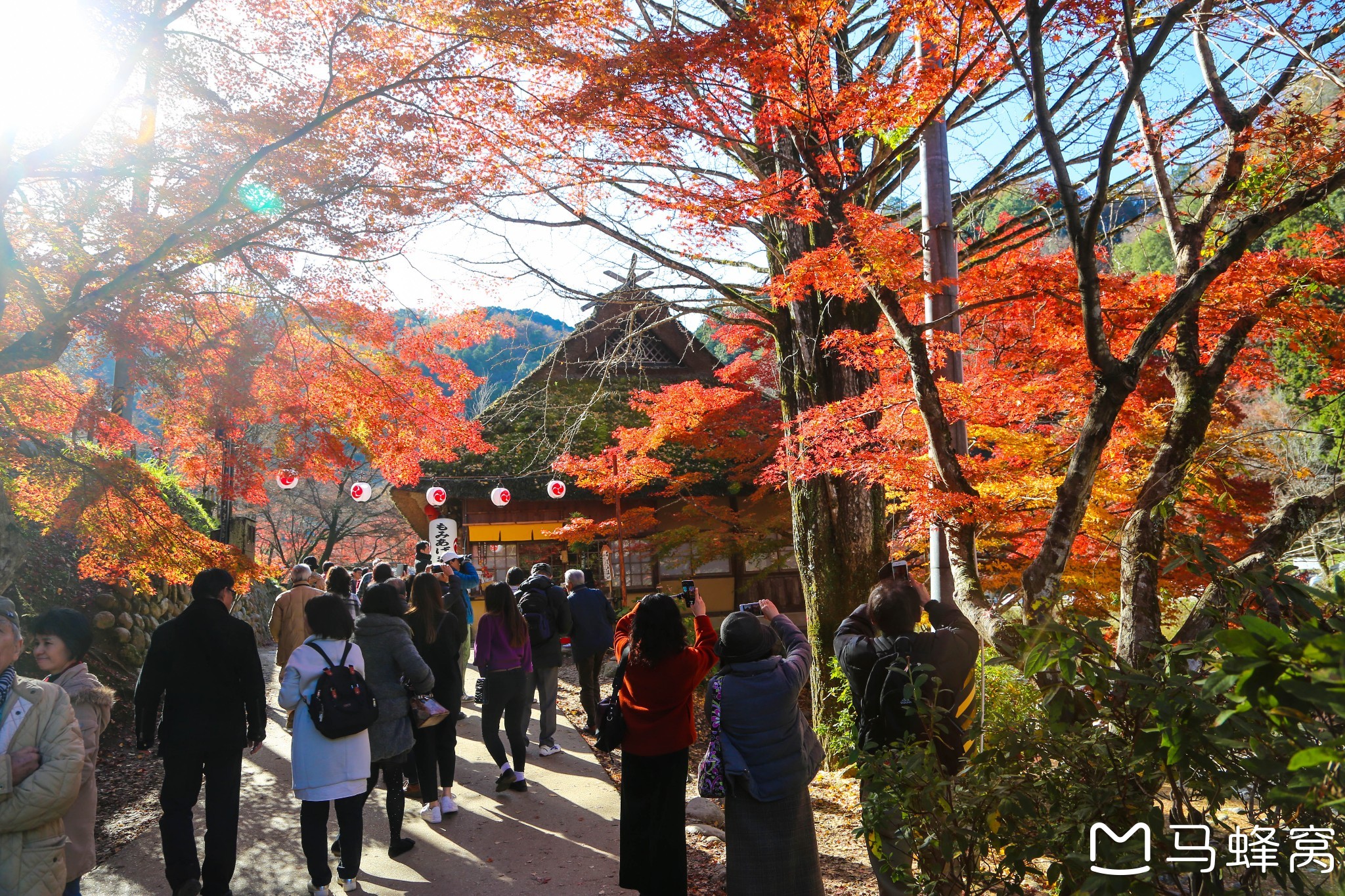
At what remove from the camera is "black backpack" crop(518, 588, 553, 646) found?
6.83 m

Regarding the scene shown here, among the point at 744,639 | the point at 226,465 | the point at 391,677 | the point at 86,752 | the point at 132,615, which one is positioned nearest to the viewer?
the point at 86,752

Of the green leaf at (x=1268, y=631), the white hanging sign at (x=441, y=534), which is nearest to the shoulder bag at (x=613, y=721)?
the green leaf at (x=1268, y=631)

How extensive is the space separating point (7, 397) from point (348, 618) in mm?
4073

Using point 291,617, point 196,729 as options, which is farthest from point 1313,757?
point 291,617

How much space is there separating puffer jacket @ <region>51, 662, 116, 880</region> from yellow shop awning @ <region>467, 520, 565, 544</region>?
11.9 metres

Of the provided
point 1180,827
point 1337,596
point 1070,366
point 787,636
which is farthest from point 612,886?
point 1070,366

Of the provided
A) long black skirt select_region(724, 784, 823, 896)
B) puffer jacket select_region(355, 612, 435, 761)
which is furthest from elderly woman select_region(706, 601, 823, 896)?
puffer jacket select_region(355, 612, 435, 761)

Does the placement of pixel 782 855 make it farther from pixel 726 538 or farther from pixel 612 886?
pixel 726 538

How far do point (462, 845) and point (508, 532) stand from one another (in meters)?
11.1

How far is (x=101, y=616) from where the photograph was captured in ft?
28.5

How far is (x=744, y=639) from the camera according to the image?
332 centimetres

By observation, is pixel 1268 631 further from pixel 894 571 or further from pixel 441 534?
pixel 441 534

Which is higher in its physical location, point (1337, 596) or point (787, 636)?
point (1337, 596)

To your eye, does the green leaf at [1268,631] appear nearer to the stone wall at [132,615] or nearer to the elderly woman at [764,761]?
the elderly woman at [764,761]
